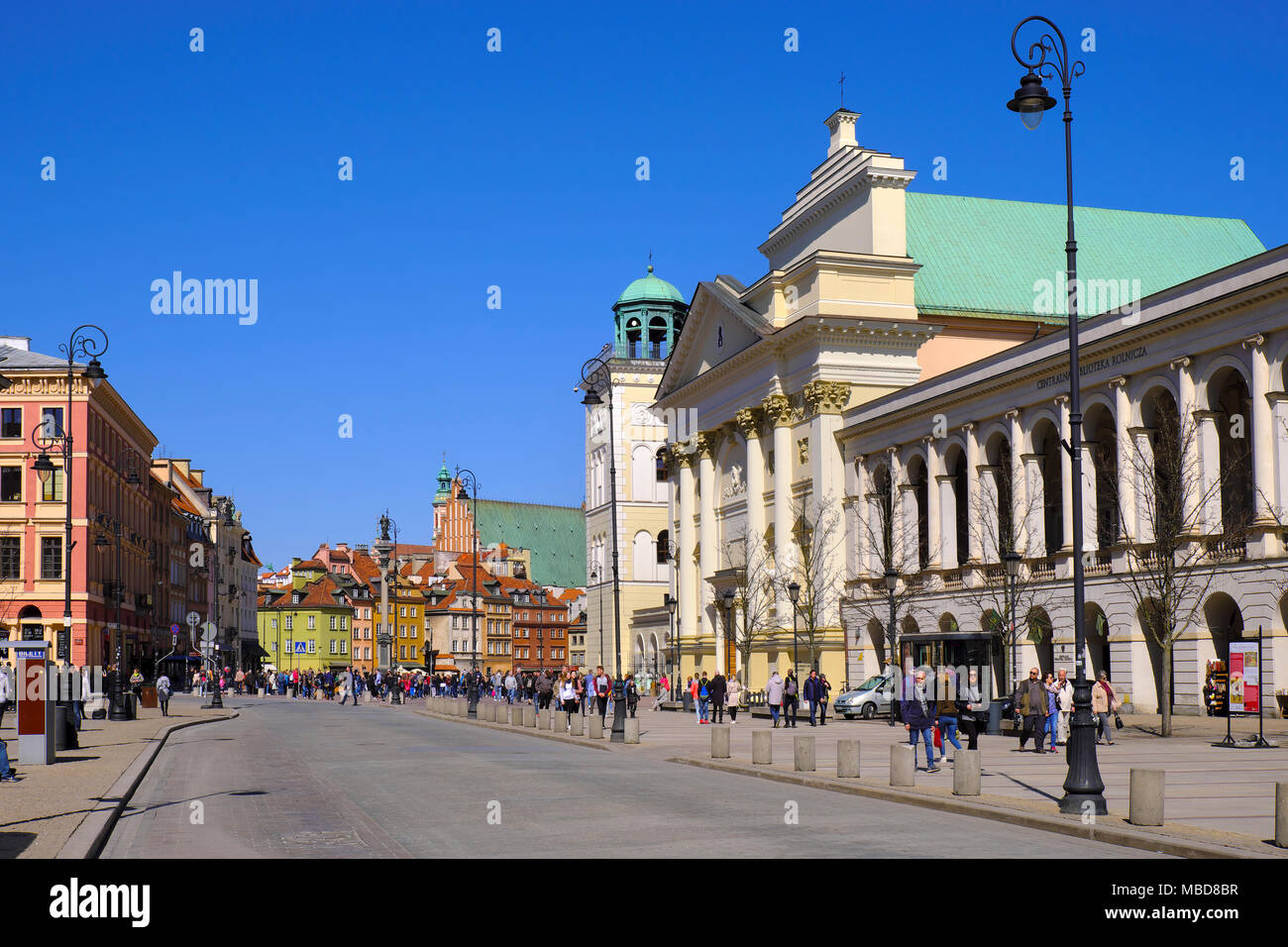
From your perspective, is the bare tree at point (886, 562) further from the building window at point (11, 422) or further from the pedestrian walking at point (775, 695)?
the building window at point (11, 422)

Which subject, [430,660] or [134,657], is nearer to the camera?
[134,657]

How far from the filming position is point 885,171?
231 ft

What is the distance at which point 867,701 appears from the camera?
54.4m

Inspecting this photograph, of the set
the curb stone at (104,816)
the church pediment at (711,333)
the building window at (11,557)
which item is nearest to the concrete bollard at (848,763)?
the curb stone at (104,816)

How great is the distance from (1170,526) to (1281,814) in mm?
27391

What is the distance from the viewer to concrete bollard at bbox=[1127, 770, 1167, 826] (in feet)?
56.0

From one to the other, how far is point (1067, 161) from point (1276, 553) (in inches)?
1001

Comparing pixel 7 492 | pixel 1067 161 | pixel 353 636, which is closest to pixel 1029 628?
pixel 1067 161

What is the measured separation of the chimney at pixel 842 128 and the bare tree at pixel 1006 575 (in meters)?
21.5

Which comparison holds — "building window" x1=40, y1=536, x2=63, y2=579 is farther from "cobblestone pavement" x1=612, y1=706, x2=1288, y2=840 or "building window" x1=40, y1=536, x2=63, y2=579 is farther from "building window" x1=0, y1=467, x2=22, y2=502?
"cobblestone pavement" x1=612, y1=706, x2=1288, y2=840

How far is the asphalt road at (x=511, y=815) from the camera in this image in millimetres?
15711

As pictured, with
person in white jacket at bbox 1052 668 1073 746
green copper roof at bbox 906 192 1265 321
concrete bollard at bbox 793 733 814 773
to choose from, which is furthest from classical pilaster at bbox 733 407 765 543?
concrete bollard at bbox 793 733 814 773

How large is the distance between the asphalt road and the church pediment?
44.8m

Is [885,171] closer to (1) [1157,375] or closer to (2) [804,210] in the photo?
(2) [804,210]
